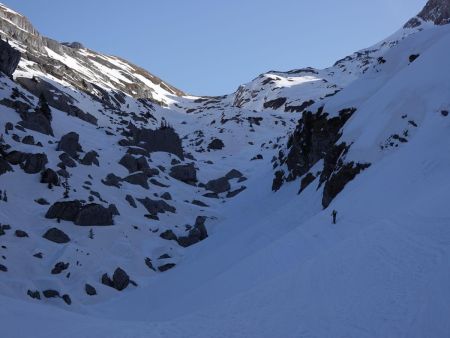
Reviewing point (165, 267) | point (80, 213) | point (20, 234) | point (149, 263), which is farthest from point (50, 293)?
point (80, 213)

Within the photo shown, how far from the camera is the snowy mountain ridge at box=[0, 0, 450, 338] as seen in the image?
9750 millimetres

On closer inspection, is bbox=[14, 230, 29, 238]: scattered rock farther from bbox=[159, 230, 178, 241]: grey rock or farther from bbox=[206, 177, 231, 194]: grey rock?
bbox=[206, 177, 231, 194]: grey rock

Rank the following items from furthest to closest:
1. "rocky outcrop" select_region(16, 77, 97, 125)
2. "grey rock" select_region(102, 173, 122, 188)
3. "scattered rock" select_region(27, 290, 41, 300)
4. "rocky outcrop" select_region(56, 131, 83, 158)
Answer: "rocky outcrop" select_region(16, 77, 97, 125) < "rocky outcrop" select_region(56, 131, 83, 158) < "grey rock" select_region(102, 173, 122, 188) < "scattered rock" select_region(27, 290, 41, 300)

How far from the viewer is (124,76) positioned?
129125 mm

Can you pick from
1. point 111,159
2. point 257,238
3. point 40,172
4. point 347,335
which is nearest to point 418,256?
point 347,335

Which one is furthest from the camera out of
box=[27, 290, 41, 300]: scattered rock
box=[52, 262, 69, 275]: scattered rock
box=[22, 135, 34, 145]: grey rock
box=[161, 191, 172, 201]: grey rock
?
box=[161, 191, 172, 201]: grey rock

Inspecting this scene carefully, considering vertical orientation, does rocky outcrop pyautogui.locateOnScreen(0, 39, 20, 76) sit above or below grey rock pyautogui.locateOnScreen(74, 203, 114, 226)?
above

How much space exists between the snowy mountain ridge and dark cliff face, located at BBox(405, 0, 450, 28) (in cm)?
15714

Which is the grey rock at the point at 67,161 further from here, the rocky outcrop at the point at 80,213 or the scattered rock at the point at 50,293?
the scattered rock at the point at 50,293

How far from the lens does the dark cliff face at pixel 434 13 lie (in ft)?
571

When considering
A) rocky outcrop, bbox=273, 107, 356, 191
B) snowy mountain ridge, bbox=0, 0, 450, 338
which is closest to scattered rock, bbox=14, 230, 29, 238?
snowy mountain ridge, bbox=0, 0, 450, 338

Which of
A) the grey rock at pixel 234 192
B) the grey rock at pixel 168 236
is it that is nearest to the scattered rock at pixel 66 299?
the grey rock at pixel 168 236

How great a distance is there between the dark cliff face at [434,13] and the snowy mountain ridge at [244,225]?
157142 millimetres

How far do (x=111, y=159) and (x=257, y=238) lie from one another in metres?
19.0
